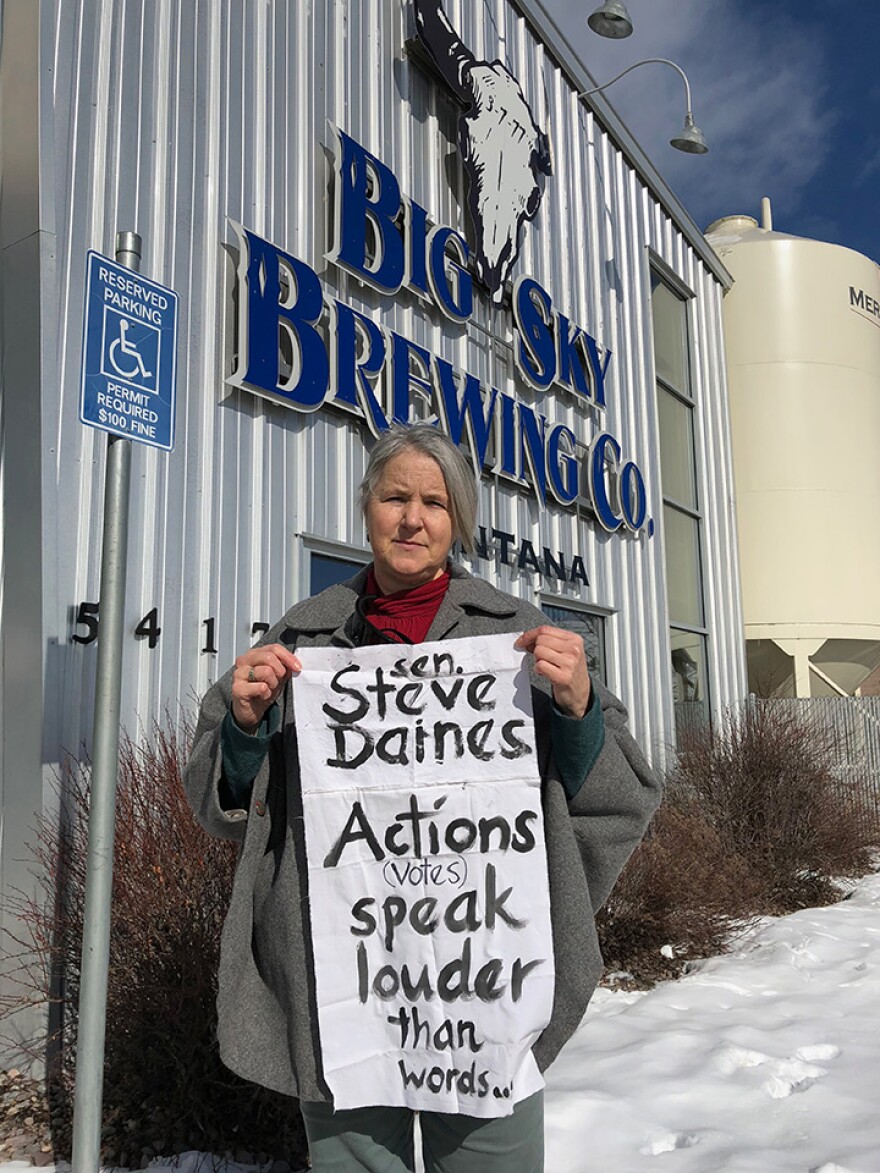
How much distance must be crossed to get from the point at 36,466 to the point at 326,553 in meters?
2.31

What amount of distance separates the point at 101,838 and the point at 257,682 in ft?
3.05

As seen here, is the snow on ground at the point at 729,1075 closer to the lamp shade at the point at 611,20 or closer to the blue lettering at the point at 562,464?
the blue lettering at the point at 562,464

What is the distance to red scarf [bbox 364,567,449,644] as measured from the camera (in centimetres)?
229

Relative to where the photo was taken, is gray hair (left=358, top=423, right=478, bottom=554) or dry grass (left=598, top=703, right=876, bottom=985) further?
dry grass (left=598, top=703, right=876, bottom=985)

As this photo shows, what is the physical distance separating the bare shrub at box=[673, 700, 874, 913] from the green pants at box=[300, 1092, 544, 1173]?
19.7 ft

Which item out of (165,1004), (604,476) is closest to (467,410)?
(604,476)

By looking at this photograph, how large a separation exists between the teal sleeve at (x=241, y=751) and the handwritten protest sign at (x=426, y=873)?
0.11 meters

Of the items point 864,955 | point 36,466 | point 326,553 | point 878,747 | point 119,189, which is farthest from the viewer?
point 878,747

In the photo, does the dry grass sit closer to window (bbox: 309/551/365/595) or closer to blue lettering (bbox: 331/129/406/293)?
window (bbox: 309/551/365/595)

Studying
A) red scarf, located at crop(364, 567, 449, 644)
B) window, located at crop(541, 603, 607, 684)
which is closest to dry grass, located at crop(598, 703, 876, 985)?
window, located at crop(541, 603, 607, 684)

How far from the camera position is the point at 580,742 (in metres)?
2.02

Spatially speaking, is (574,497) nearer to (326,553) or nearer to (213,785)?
(326,553)

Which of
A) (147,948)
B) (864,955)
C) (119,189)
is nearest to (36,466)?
(119,189)

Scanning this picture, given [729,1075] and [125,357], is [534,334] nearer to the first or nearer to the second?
[729,1075]
